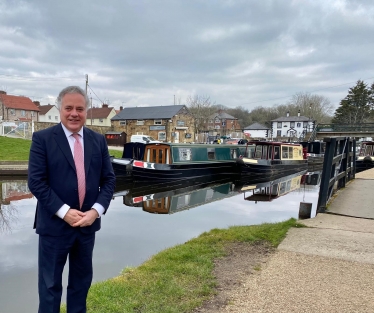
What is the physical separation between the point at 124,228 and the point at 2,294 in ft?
11.8

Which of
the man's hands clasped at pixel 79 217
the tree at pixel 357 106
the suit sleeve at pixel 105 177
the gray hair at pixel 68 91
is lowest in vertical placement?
the man's hands clasped at pixel 79 217

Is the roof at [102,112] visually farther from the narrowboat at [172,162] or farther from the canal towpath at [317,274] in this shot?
the canal towpath at [317,274]

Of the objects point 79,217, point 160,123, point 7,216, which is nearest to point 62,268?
point 79,217

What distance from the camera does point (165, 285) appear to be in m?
3.14

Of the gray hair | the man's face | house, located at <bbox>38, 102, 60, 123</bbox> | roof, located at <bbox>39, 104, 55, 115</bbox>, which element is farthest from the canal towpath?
roof, located at <bbox>39, 104, 55, 115</bbox>

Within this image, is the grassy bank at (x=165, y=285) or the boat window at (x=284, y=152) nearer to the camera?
the grassy bank at (x=165, y=285)

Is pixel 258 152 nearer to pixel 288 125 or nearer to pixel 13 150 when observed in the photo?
pixel 13 150

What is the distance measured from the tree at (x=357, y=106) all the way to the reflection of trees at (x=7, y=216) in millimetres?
53671

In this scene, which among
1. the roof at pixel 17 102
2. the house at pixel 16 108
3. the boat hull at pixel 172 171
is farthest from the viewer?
the roof at pixel 17 102

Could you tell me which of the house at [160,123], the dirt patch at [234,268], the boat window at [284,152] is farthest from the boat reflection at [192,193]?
the house at [160,123]

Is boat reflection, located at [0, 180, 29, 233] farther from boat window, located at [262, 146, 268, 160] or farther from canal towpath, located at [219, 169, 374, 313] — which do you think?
boat window, located at [262, 146, 268, 160]

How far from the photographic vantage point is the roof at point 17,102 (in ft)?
147

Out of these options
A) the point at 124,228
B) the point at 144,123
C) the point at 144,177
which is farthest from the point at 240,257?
the point at 144,123

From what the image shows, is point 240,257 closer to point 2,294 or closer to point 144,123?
point 2,294
